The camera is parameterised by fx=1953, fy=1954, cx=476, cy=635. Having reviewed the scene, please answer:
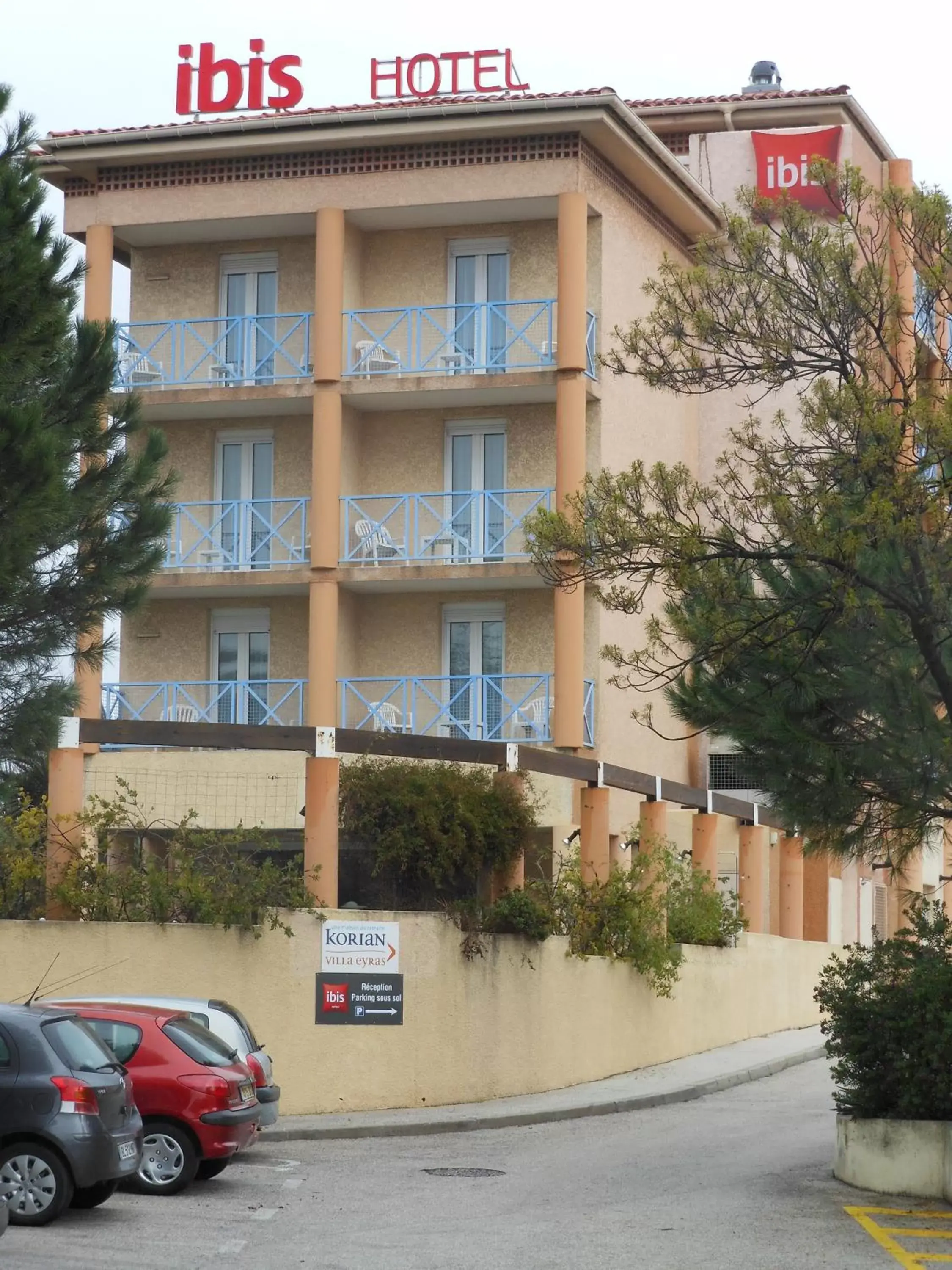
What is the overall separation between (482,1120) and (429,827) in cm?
367

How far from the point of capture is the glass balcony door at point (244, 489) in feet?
101

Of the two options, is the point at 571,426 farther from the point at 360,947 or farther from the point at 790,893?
the point at 360,947

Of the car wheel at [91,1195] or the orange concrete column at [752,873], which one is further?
the orange concrete column at [752,873]

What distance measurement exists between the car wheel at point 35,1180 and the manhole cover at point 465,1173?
164 inches

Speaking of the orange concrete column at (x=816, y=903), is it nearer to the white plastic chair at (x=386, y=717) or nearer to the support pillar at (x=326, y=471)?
the white plastic chair at (x=386, y=717)

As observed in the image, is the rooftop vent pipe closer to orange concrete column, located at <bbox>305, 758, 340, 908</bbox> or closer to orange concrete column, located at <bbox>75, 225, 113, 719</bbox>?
orange concrete column, located at <bbox>75, 225, 113, 719</bbox>

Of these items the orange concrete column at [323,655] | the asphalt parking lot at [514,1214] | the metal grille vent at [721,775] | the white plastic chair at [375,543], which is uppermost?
the white plastic chair at [375,543]

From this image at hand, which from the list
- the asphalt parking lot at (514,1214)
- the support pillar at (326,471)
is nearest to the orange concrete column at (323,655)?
the support pillar at (326,471)

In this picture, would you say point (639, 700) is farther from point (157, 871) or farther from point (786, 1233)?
point (786, 1233)

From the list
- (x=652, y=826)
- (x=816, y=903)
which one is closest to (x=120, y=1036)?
(x=652, y=826)

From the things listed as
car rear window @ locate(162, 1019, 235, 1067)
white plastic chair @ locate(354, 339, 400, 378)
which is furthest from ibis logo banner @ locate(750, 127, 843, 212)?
car rear window @ locate(162, 1019, 235, 1067)

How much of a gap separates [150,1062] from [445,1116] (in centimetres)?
596

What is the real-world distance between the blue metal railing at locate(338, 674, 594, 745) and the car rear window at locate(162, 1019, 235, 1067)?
44.3ft

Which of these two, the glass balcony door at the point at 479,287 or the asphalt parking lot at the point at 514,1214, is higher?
the glass balcony door at the point at 479,287
